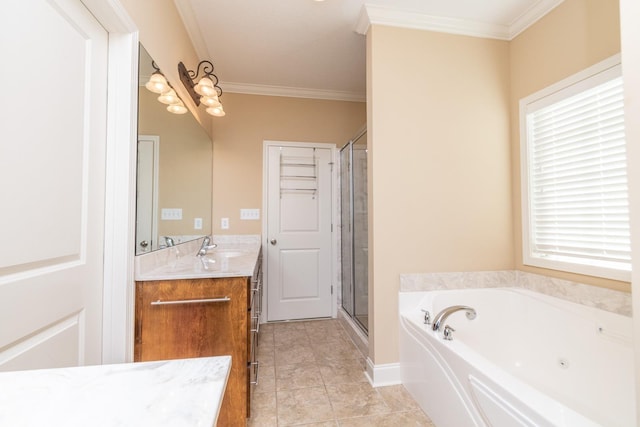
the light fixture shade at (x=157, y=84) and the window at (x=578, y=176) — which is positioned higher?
the light fixture shade at (x=157, y=84)

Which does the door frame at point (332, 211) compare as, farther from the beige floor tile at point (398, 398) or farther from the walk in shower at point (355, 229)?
the beige floor tile at point (398, 398)

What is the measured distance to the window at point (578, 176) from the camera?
151cm

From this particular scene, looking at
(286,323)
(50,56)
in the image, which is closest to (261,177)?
(286,323)

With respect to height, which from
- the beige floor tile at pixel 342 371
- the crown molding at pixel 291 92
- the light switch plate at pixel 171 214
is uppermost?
the crown molding at pixel 291 92

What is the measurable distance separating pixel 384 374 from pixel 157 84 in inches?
91.4

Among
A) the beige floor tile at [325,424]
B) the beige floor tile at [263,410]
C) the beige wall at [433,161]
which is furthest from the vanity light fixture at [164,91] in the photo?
the beige floor tile at [325,424]

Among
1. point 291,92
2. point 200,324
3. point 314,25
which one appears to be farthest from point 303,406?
point 291,92

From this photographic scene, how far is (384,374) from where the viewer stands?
1877 millimetres

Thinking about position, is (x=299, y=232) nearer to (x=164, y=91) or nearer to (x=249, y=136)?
(x=249, y=136)

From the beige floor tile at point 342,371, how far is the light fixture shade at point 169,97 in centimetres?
212

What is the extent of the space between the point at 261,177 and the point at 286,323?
1.64 meters

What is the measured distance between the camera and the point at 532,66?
2.01 meters

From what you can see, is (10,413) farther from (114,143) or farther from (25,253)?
(114,143)

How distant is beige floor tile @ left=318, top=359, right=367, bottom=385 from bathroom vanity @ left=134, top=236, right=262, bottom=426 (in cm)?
73
